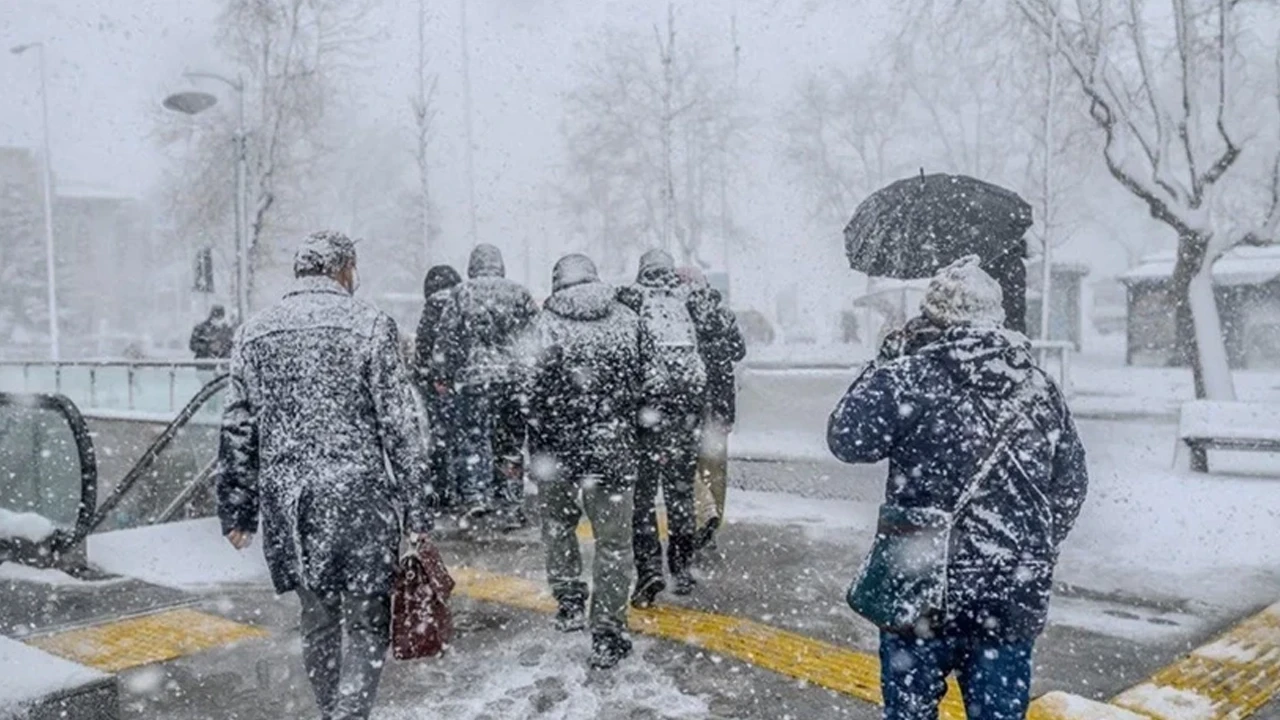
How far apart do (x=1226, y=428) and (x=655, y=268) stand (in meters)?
6.85

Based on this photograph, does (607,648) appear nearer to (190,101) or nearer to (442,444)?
(442,444)

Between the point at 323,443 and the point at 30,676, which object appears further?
the point at 323,443

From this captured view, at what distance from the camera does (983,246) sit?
640 cm

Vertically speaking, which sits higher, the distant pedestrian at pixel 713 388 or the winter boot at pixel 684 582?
the distant pedestrian at pixel 713 388

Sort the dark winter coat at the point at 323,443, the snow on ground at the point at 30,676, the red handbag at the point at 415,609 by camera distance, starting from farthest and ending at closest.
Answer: the red handbag at the point at 415,609
the dark winter coat at the point at 323,443
the snow on ground at the point at 30,676

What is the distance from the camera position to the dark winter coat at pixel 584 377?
4.51 m

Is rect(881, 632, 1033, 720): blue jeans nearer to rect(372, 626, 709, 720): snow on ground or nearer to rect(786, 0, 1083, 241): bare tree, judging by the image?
rect(372, 626, 709, 720): snow on ground

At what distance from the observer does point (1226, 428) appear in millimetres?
9320

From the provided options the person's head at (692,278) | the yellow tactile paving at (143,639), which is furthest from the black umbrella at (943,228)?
the yellow tactile paving at (143,639)

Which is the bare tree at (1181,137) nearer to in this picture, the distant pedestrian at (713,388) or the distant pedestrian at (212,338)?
the distant pedestrian at (713,388)

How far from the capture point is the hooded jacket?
178 inches

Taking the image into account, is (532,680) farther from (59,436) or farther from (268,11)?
(268,11)

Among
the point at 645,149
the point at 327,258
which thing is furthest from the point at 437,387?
the point at 645,149

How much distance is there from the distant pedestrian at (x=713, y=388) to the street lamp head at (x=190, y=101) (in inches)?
520
